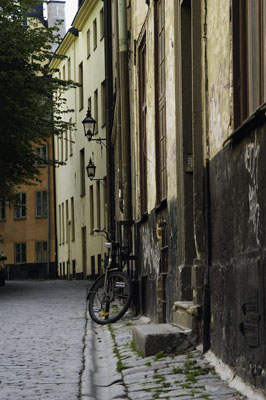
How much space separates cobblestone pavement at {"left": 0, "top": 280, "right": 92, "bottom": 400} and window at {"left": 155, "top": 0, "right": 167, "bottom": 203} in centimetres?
215

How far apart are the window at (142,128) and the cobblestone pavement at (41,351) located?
2.10 metres

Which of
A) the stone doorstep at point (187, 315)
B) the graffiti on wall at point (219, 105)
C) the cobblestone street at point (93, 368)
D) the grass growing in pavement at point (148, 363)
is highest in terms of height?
the graffiti on wall at point (219, 105)

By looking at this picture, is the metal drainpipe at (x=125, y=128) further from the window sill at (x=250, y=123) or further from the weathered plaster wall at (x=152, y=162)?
the window sill at (x=250, y=123)

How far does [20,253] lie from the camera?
5919 cm

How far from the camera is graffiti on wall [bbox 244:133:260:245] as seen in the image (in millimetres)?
5895

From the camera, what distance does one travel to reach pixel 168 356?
322 inches

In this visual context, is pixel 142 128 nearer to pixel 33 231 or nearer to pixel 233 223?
pixel 233 223

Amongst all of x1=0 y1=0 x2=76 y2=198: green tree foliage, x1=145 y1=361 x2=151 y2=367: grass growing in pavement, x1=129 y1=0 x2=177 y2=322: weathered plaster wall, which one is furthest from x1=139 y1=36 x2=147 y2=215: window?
x1=0 y1=0 x2=76 y2=198: green tree foliage

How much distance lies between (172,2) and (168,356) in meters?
4.08

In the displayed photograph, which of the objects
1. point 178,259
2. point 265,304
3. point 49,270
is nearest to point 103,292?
point 178,259

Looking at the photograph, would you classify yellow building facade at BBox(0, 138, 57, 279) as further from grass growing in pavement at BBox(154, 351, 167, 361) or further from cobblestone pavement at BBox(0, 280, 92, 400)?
grass growing in pavement at BBox(154, 351, 167, 361)

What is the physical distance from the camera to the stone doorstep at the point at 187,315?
8.26 meters

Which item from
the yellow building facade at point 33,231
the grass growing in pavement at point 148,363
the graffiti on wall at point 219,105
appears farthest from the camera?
the yellow building facade at point 33,231

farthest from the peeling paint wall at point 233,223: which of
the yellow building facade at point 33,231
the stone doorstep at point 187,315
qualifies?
the yellow building facade at point 33,231
